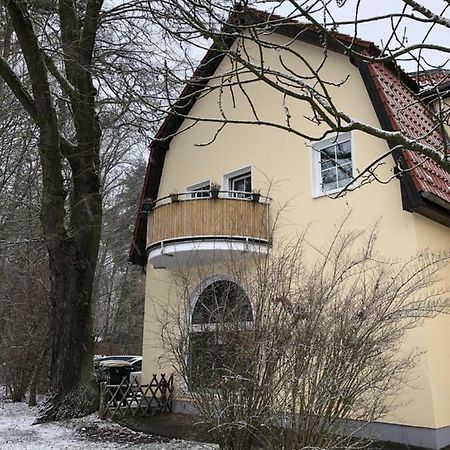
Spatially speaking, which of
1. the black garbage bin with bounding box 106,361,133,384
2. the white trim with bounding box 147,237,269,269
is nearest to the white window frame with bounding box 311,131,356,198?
the white trim with bounding box 147,237,269,269

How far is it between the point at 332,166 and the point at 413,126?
73.5 inches

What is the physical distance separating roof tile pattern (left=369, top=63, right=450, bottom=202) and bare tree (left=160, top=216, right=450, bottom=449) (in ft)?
7.88

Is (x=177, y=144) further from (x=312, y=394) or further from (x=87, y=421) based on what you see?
(x=312, y=394)

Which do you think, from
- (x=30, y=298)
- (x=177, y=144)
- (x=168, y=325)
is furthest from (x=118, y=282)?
(x=168, y=325)

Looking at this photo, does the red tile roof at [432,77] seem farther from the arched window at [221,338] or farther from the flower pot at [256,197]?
the flower pot at [256,197]

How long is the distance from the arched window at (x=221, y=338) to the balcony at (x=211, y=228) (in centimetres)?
327

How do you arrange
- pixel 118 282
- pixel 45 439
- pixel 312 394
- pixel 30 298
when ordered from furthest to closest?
pixel 118 282 → pixel 30 298 → pixel 45 439 → pixel 312 394

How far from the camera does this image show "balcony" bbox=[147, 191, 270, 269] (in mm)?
10969

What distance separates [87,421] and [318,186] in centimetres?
727

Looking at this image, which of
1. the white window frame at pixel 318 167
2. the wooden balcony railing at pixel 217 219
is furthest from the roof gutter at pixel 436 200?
the wooden balcony railing at pixel 217 219

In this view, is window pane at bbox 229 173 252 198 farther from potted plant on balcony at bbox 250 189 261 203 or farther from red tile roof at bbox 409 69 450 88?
red tile roof at bbox 409 69 450 88

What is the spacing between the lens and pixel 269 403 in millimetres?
6145

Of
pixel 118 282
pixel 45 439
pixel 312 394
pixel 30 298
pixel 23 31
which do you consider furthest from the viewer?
pixel 118 282

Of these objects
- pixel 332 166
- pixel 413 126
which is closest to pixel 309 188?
pixel 332 166
